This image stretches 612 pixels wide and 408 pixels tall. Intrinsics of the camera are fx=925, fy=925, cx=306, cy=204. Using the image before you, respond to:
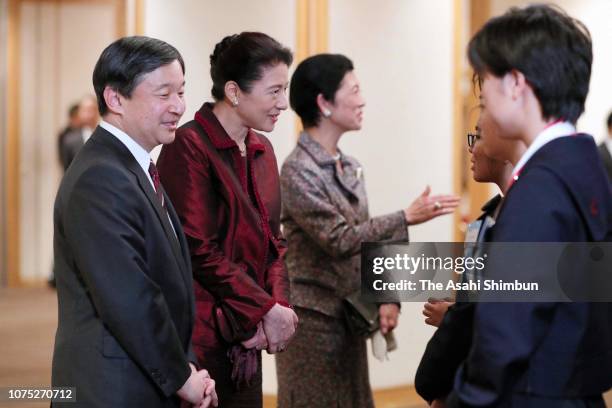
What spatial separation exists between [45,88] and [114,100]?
27.4 feet

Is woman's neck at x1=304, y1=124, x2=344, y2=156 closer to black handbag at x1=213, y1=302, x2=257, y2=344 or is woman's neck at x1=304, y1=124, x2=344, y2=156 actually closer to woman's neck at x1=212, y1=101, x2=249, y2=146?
woman's neck at x1=212, y1=101, x2=249, y2=146

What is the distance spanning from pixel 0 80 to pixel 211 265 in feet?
26.5

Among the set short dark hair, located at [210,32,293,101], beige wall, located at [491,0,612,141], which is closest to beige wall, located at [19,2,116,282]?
beige wall, located at [491,0,612,141]

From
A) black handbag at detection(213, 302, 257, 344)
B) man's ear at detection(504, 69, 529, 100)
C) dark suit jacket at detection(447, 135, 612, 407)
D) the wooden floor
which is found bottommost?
the wooden floor

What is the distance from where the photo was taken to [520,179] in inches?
69.0

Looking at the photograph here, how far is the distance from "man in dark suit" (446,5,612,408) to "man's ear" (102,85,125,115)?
1042 mm

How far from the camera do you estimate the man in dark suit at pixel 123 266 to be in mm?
2273

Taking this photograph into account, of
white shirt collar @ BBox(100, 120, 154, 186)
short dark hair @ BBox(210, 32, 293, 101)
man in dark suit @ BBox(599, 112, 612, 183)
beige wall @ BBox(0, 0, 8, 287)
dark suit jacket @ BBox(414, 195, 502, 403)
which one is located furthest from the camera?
beige wall @ BBox(0, 0, 8, 287)

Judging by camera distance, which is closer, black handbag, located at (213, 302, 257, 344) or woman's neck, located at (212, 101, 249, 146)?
black handbag, located at (213, 302, 257, 344)

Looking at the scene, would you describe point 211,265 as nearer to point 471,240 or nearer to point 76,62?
point 471,240

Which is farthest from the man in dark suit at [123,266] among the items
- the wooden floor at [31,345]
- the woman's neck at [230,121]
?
the wooden floor at [31,345]

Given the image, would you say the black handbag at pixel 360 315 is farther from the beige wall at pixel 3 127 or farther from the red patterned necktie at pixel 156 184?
the beige wall at pixel 3 127

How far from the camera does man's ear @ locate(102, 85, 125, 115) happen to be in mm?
2473

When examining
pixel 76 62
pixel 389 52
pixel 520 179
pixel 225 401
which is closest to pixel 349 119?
pixel 225 401
